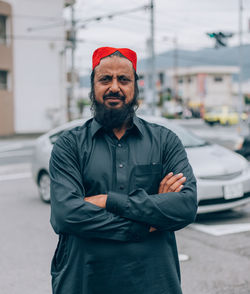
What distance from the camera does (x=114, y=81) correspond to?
2.35 metres

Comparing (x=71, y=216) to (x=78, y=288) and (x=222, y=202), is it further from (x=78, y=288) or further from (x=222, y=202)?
(x=222, y=202)

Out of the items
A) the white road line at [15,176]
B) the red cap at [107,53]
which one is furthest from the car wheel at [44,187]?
the red cap at [107,53]

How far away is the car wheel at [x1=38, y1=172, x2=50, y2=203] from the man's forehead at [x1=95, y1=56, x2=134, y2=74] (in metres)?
6.22

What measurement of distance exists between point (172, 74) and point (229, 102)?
482 inches

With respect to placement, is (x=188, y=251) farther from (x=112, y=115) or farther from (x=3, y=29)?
(x=3, y=29)

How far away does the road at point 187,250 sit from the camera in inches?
175

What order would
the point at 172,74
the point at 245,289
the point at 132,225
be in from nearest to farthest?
the point at 132,225, the point at 245,289, the point at 172,74

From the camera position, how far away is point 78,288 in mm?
2277

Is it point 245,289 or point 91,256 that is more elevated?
point 91,256

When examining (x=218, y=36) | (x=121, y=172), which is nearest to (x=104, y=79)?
(x=121, y=172)

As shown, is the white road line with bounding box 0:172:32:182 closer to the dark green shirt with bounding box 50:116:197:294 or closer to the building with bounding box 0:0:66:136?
the dark green shirt with bounding box 50:116:197:294

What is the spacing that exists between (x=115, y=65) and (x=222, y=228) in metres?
4.51

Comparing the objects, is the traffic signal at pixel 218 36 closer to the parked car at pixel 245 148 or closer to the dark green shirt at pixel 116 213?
the parked car at pixel 245 148

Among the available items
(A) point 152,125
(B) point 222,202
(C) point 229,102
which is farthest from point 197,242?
(C) point 229,102
